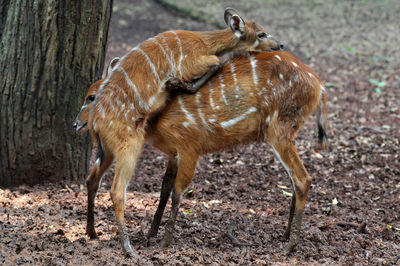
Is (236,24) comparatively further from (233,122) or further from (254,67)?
(233,122)

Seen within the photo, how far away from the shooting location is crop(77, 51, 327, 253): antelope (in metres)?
4.06

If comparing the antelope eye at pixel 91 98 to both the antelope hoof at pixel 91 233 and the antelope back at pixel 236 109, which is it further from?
the antelope hoof at pixel 91 233

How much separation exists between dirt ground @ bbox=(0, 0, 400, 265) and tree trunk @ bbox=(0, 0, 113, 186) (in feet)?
1.12

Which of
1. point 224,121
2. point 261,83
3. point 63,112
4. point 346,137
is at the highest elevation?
point 261,83

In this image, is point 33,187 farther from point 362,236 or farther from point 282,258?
point 362,236

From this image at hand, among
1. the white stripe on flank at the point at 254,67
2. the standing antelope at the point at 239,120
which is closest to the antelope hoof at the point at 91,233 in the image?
the standing antelope at the point at 239,120

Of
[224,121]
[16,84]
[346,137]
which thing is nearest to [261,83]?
[224,121]

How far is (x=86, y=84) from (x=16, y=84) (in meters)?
0.66

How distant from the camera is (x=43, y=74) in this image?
4.89 meters

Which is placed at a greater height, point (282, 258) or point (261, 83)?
point (261, 83)

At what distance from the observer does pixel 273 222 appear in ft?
15.8

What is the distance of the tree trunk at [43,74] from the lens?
4.82 metres

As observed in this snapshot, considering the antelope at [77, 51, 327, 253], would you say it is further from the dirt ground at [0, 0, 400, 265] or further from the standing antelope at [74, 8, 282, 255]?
the dirt ground at [0, 0, 400, 265]

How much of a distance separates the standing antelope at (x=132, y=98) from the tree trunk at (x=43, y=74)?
0.80 m
